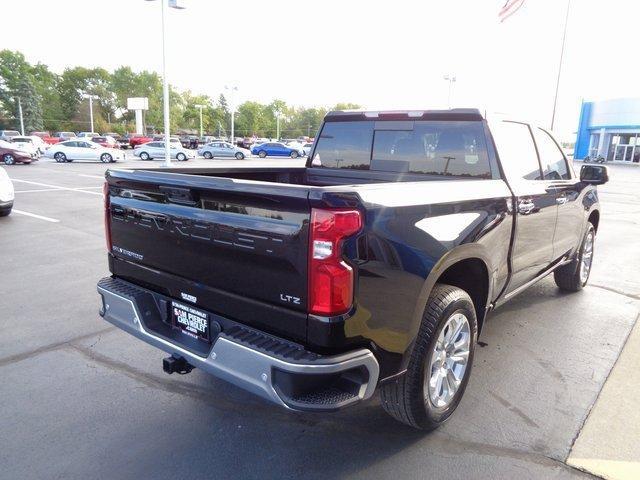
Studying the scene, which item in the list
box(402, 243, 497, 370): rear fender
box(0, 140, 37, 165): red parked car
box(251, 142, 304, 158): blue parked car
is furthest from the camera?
box(251, 142, 304, 158): blue parked car

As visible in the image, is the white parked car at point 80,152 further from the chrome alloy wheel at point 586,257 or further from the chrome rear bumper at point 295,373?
the chrome rear bumper at point 295,373

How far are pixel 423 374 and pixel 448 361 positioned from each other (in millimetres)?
423

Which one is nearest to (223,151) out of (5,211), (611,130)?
(5,211)

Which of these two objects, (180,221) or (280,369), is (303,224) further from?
(180,221)

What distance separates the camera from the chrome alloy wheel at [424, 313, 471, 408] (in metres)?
2.92

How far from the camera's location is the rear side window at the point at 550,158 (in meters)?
4.34

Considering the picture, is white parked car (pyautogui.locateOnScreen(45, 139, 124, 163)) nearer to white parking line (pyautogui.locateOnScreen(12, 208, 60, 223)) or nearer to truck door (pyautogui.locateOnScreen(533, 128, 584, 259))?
white parking line (pyautogui.locateOnScreen(12, 208, 60, 223))

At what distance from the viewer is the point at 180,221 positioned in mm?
2732

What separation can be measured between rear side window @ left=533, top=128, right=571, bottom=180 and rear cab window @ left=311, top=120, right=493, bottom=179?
3.21 ft

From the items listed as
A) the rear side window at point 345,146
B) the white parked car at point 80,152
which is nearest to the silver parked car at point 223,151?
the white parked car at point 80,152

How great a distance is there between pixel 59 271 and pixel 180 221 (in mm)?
4494

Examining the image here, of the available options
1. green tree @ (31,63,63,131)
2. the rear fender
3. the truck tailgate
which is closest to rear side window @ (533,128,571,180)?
the rear fender

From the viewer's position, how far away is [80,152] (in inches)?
1236

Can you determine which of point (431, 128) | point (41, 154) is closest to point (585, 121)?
point (41, 154)
